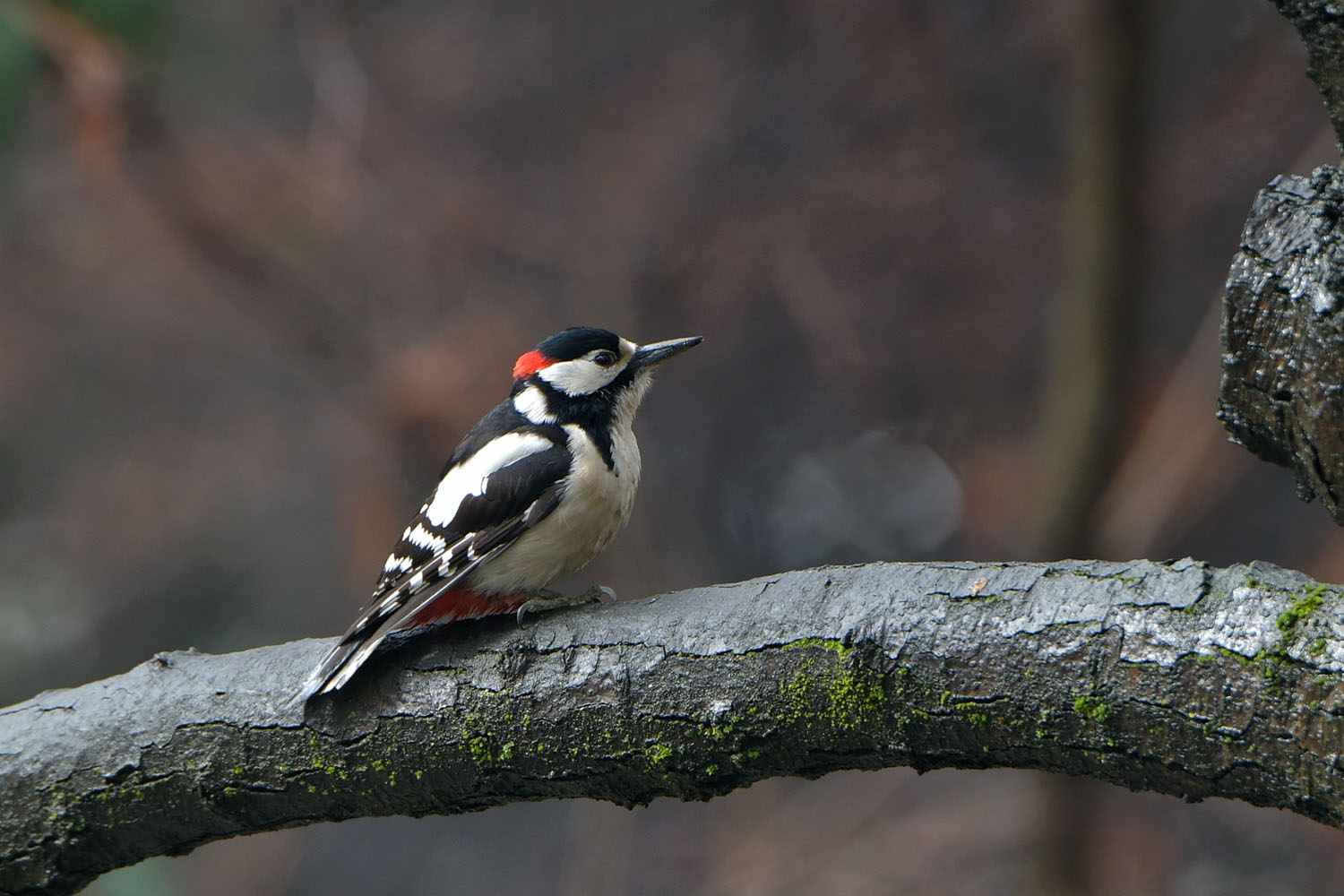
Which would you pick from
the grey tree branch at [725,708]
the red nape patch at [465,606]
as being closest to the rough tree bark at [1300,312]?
the grey tree branch at [725,708]

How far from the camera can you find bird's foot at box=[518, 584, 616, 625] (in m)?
2.07

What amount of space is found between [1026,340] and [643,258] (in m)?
1.64

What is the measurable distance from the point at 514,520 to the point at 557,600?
0.19 metres

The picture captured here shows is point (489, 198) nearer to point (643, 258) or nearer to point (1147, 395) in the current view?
point (643, 258)

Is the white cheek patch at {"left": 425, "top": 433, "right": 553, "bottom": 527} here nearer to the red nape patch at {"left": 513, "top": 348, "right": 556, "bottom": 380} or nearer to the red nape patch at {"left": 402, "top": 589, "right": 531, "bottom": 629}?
the red nape patch at {"left": 402, "top": 589, "right": 531, "bottom": 629}

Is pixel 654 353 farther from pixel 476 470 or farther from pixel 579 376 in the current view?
pixel 476 470

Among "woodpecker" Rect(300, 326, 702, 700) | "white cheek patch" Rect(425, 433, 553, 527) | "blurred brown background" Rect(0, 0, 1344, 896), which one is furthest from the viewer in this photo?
"blurred brown background" Rect(0, 0, 1344, 896)

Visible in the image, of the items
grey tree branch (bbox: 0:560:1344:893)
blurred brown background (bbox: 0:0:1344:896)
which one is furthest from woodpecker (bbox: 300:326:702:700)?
blurred brown background (bbox: 0:0:1344:896)

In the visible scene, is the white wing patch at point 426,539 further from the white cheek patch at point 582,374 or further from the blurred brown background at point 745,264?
the blurred brown background at point 745,264

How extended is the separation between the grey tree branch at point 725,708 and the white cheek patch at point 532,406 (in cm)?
60

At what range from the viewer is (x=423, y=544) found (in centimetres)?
233

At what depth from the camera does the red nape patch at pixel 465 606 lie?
2.22 meters

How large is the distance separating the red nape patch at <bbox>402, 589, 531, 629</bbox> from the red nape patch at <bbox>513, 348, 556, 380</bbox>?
0.59m

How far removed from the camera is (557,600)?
7.72ft
